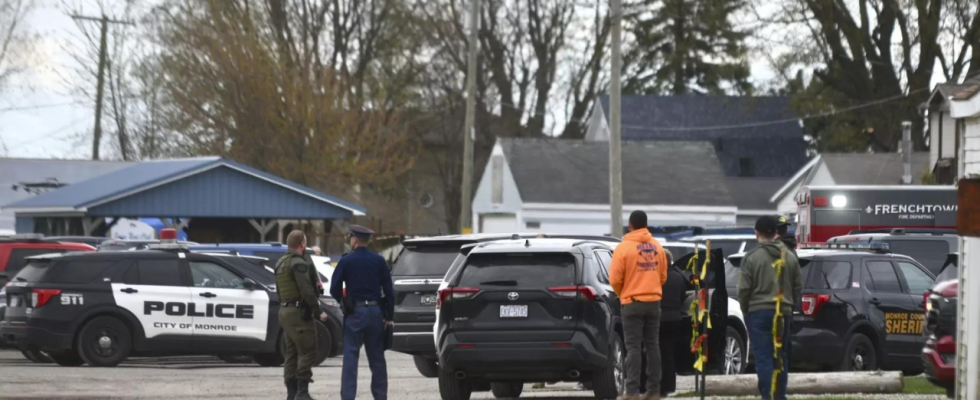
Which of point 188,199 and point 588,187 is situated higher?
point 588,187

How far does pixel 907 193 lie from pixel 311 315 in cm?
1852

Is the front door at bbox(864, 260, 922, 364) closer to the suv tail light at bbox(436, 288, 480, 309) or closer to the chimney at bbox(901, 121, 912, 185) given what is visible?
the suv tail light at bbox(436, 288, 480, 309)

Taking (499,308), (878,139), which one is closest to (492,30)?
(878,139)

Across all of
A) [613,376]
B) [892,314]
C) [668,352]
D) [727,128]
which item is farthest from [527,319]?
[727,128]

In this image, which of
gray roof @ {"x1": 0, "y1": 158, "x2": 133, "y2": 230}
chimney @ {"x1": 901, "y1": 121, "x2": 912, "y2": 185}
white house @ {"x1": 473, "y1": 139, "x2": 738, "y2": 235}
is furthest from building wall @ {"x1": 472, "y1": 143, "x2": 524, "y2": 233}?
chimney @ {"x1": 901, "y1": 121, "x2": 912, "y2": 185}

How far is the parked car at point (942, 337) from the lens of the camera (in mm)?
13383

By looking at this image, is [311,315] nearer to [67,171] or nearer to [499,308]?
[499,308]

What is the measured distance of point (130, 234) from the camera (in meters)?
Answer: 44.4

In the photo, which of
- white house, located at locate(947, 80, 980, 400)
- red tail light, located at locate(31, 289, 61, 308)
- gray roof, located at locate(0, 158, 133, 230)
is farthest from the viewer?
gray roof, located at locate(0, 158, 133, 230)

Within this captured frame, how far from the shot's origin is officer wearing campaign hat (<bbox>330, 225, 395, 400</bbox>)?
46.4 ft

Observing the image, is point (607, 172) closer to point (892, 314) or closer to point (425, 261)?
point (892, 314)

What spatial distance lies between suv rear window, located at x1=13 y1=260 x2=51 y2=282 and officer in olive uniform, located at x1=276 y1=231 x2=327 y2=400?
633 cm

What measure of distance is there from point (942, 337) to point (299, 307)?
619cm

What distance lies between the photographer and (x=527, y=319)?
14.0 meters
